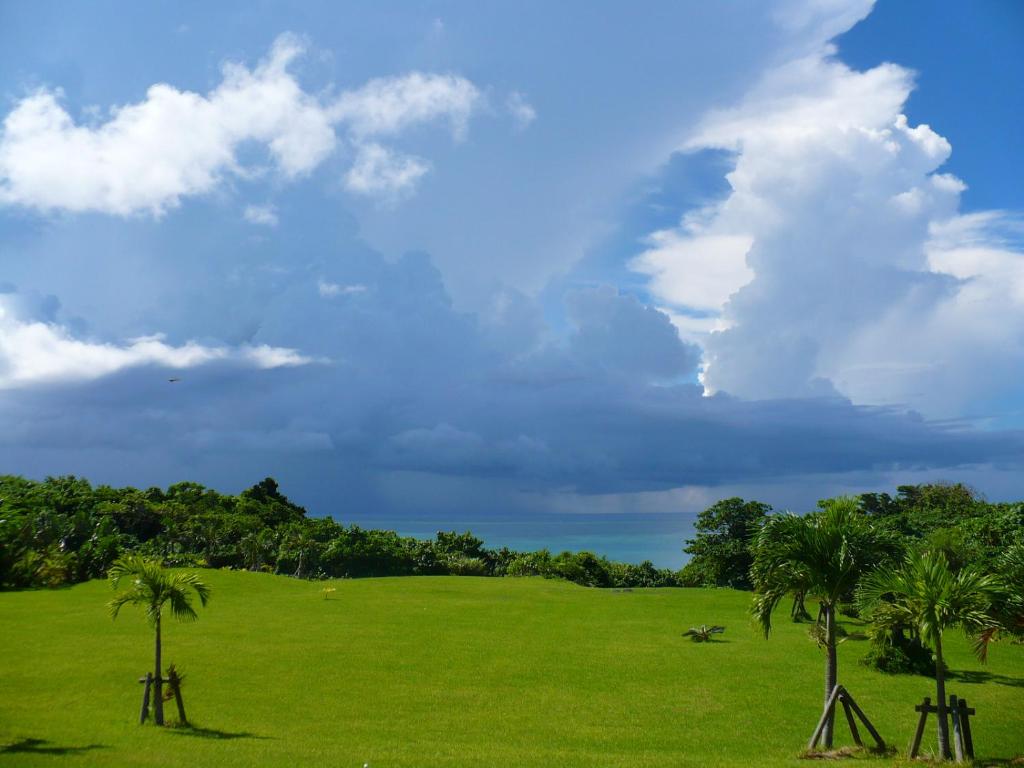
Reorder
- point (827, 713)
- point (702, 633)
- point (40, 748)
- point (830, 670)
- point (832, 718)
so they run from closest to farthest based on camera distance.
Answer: point (40, 748)
point (827, 713)
point (832, 718)
point (830, 670)
point (702, 633)

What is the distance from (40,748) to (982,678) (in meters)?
37.1

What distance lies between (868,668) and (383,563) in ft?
198

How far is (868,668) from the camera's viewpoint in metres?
34.3

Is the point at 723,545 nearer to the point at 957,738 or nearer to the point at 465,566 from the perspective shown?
the point at 465,566

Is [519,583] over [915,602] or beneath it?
beneath

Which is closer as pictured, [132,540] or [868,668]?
[868,668]

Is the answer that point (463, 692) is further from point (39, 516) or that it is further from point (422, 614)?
point (39, 516)

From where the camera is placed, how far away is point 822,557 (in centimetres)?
2166

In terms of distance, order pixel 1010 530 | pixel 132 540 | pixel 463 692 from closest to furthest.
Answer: pixel 463 692
pixel 1010 530
pixel 132 540

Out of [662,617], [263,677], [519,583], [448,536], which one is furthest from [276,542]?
[263,677]

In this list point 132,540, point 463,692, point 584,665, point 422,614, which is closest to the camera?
point 463,692

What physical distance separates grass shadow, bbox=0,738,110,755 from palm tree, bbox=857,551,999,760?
22257 millimetres

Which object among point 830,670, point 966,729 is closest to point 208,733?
point 830,670

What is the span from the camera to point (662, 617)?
48844mm
